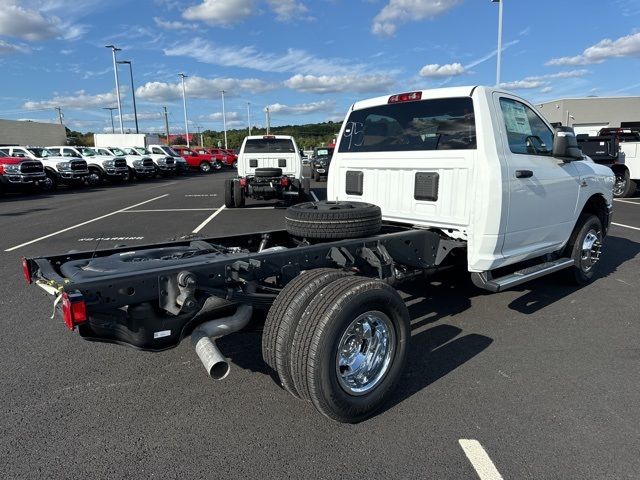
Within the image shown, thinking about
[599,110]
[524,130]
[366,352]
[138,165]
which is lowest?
[366,352]

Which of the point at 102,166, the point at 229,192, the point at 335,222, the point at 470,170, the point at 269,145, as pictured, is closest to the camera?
the point at 335,222

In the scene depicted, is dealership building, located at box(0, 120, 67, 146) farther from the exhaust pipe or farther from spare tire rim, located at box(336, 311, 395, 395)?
spare tire rim, located at box(336, 311, 395, 395)

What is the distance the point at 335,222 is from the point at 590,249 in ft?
12.5

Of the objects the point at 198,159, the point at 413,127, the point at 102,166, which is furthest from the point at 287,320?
the point at 198,159

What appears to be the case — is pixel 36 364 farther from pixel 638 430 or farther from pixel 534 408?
pixel 638 430

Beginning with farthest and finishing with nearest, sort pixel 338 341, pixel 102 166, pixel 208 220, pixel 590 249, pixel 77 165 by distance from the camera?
pixel 102 166, pixel 77 165, pixel 208 220, pixel 590 249, pixel 338 341

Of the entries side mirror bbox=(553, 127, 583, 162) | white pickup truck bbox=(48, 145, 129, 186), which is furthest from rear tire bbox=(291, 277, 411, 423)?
white pickup truck bbox=(48, 145, 129, 186)

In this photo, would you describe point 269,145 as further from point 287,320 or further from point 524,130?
point 287,320

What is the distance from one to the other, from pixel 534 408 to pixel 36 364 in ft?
12.5

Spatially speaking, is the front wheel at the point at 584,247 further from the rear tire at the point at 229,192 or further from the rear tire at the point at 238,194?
the rear tire at the point at 229,192

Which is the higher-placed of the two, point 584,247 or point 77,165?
point 77,165

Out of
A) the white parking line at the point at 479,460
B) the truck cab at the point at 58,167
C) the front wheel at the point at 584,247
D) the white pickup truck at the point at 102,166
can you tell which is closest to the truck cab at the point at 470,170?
the front wheel at the point at 584,247

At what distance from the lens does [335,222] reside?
12.8 feet

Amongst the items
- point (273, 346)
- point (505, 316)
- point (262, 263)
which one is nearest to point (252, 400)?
point (273, 346)
